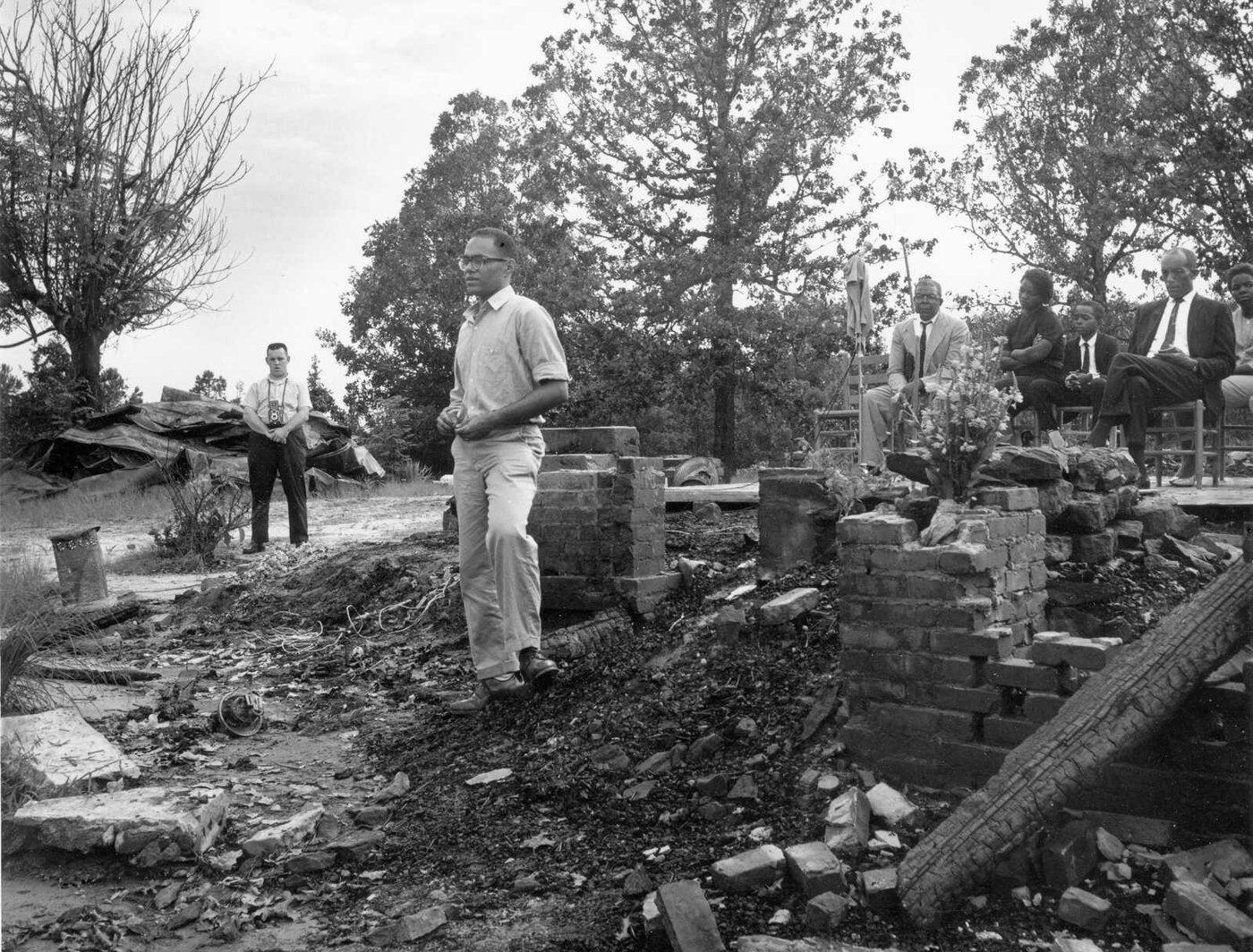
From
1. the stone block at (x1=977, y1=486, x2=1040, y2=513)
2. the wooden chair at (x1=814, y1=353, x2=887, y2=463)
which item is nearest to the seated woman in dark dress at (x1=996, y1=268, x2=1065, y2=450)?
the wooden chair at (x1=814, y1=353, x2=887, y2=463)

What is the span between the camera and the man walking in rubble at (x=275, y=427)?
9.52 metres

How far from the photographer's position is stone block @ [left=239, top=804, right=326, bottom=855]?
142 inches

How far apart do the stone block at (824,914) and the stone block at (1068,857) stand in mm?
615

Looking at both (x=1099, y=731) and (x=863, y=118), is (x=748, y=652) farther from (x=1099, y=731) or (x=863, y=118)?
(x=863, y=118)

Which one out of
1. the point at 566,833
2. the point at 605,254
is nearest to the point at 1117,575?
the point at 566,833

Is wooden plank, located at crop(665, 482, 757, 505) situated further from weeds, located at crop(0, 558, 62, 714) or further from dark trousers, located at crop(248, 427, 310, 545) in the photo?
weeds, located at crop(0, 558, 62, 714)

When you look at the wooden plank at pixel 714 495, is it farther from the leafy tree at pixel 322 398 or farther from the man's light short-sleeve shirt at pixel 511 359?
the leafy tree at pixel 322 398

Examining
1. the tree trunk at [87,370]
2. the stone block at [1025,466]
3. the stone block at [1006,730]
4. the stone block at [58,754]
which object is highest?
the tree trunk at [87,370]

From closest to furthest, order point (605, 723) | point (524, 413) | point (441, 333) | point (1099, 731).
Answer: point (1099, 731) < point (605, 723) < point (524, 413) < point (441, 333)

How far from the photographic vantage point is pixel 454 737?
4.72 m

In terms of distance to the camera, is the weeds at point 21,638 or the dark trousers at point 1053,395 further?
the dark trousers at point 1053,395

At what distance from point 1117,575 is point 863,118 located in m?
16.4

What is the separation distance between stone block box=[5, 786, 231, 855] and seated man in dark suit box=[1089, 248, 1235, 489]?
5985mm

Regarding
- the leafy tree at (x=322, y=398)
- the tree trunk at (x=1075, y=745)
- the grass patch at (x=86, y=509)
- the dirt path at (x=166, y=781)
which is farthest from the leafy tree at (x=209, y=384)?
the tree trunk at (x=1075, y=745)
